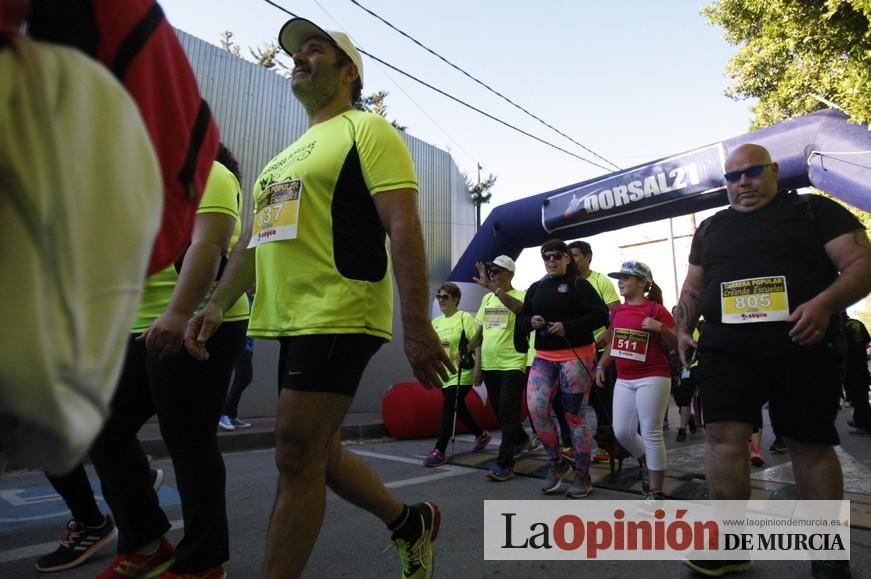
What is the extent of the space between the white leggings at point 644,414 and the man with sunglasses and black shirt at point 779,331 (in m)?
1.12

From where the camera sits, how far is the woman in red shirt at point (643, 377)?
3.55m

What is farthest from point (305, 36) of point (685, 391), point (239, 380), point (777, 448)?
point (685, 391)

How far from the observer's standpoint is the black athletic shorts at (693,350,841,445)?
7.43 ft

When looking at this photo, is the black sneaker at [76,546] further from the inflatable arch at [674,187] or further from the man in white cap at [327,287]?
the inflatable arch at [674,187]

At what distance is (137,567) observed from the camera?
2102 millimetres

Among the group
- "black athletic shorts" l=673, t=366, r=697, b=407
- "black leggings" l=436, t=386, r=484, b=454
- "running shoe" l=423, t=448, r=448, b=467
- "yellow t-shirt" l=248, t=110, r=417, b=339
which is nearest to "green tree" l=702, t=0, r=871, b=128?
"black athletic shorts" l=673, t=366, r=697, b=407

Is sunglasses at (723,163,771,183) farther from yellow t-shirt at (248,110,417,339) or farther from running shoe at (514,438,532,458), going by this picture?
running shoe at (514,438,532,458)

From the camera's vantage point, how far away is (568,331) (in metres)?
4.18

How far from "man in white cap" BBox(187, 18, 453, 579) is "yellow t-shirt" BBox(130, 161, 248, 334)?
0.16m

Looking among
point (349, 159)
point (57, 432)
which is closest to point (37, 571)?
point (349, 159)

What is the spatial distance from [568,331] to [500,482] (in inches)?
49.2

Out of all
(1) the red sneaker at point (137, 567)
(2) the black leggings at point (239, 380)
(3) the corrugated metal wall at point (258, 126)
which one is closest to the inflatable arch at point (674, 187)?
(3) the corrugated metal wall at point (258, 126)

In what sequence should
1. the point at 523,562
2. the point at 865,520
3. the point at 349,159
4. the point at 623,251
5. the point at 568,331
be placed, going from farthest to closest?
1. the point at 623,251
2. the point at 568,331
3. the point at 865,520
4. the point at 523,562
5. the point at 349,159

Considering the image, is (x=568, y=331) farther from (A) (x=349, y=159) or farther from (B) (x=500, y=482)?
(A) (x=349, y=159)
